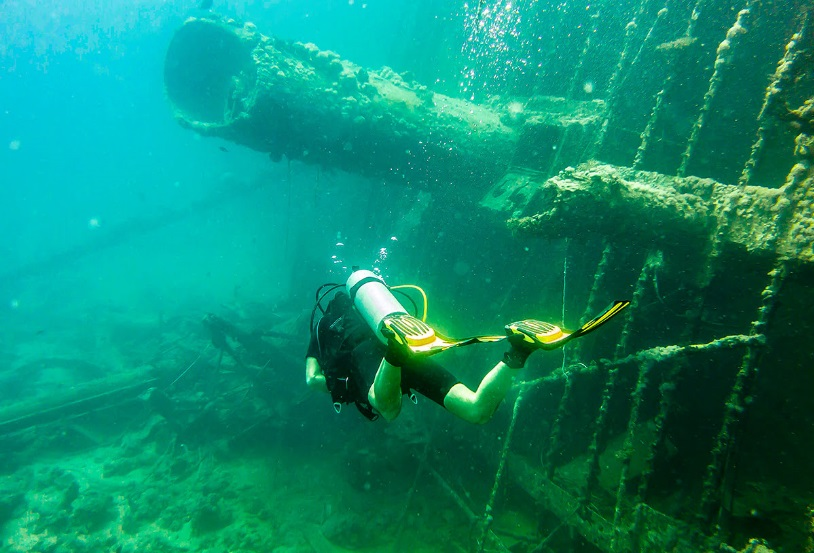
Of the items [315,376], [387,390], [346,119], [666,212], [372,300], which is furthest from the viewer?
[346,119]

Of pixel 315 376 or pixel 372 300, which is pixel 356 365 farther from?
pixel 315 376

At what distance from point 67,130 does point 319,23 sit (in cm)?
9503

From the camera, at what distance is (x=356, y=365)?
3023 millimetres

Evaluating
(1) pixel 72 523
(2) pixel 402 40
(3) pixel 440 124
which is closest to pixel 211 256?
(2) pixel 402 40

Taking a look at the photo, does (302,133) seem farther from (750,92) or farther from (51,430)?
(51,430)

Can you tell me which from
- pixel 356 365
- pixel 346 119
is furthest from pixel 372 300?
pixel 346 119

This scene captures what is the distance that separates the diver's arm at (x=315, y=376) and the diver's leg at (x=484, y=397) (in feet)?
4.82

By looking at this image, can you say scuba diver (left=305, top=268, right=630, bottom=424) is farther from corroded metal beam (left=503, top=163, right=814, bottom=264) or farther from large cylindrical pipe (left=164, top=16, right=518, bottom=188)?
large cylindrical pipe (left=164, top=16, right=518, bottom=188)

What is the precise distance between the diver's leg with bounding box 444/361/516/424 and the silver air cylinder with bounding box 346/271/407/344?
659mm

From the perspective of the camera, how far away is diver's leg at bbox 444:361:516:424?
7.50 feet

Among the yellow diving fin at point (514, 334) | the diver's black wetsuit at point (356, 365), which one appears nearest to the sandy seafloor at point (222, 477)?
the diver's black wetsuit at point (356, 365)

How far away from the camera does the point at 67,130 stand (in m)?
85.2

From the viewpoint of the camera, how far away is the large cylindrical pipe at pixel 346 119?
619 cm

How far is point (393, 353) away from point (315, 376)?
1660mm
